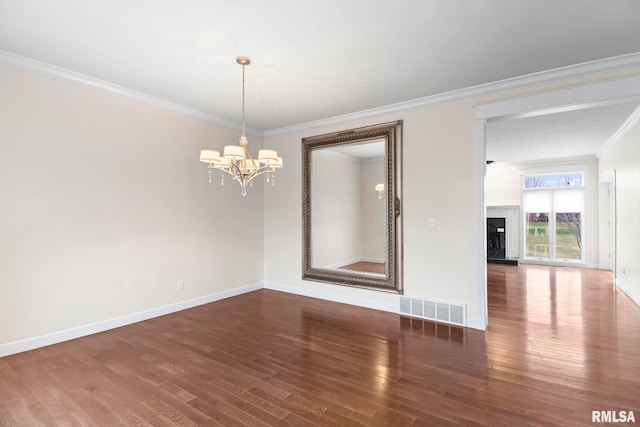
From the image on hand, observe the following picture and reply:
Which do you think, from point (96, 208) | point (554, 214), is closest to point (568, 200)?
point (554, 214)

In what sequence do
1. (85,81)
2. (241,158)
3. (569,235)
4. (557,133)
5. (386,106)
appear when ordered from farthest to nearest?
1. (569,235)
2. (557,133)
3. (386,106)
4. (85,81)
5. (241,158)

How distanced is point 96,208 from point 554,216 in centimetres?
977

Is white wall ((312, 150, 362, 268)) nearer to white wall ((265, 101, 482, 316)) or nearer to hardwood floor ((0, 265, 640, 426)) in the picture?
white wall ((265, 101, 482, 316))

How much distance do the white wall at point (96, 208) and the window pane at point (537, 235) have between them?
8019 mm

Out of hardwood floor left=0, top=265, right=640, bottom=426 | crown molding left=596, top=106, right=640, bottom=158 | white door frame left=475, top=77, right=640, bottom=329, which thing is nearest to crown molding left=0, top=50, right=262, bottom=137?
hardwood floor left=0, top=265, right=640, bottom=426

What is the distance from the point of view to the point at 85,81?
335 centimetres

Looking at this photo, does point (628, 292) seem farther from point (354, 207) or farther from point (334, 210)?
point (334, 210)

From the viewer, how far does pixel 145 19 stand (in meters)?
2.35

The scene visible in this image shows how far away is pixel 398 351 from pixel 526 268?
20.6 ft

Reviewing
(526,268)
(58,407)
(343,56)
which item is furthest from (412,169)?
(526,268)

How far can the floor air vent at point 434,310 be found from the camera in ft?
12.3

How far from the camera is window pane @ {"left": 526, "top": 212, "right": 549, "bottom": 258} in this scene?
8234mm

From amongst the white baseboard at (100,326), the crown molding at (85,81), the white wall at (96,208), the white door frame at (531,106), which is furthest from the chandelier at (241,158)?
the white door frame at (531,106)

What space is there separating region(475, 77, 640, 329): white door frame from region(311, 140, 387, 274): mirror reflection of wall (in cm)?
120
